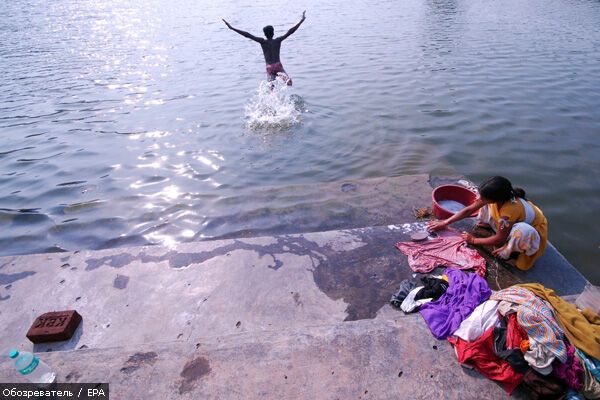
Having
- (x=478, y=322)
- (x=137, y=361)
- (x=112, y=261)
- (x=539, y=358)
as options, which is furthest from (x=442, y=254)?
(x=112, y=261)

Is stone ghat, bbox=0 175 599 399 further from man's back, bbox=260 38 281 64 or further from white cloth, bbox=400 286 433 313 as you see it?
man's back, bbox=260 38 281 64

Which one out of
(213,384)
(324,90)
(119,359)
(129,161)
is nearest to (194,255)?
(119,359)

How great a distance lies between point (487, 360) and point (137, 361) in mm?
2614

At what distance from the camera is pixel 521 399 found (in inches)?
96.1

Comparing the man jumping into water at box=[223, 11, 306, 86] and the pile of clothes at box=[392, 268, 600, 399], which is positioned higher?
the man jumping into water at box=[223, 11, 306, 86]

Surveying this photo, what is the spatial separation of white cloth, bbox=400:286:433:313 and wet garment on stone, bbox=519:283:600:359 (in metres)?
0.85

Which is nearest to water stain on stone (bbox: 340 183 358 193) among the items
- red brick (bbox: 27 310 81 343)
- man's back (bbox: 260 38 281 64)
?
red brick (bbox: 27 310 81 343)

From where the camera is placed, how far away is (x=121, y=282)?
3.73 m

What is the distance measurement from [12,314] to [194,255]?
177 cm

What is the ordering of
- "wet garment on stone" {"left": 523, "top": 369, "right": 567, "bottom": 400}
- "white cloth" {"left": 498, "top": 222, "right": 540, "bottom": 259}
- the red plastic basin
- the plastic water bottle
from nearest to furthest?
"wet garment on stone" {"left": 523, "top": 369, "right": 567, "bottom": 400} → the plastic water bottle → "white cloth" {"left": 498, "top": 222, "right": 540, "bottom": 259} → the red plastic basin

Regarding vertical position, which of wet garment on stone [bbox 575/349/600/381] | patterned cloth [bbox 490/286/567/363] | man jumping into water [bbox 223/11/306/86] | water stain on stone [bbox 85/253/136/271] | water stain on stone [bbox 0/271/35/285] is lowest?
wet garment on stone [bbox 575/349/600/381]

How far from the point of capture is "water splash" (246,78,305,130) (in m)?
8.30

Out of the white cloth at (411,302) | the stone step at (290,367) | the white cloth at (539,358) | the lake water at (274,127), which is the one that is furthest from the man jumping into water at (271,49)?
the white cloth at (539,358)

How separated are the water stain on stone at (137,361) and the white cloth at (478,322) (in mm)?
2367
